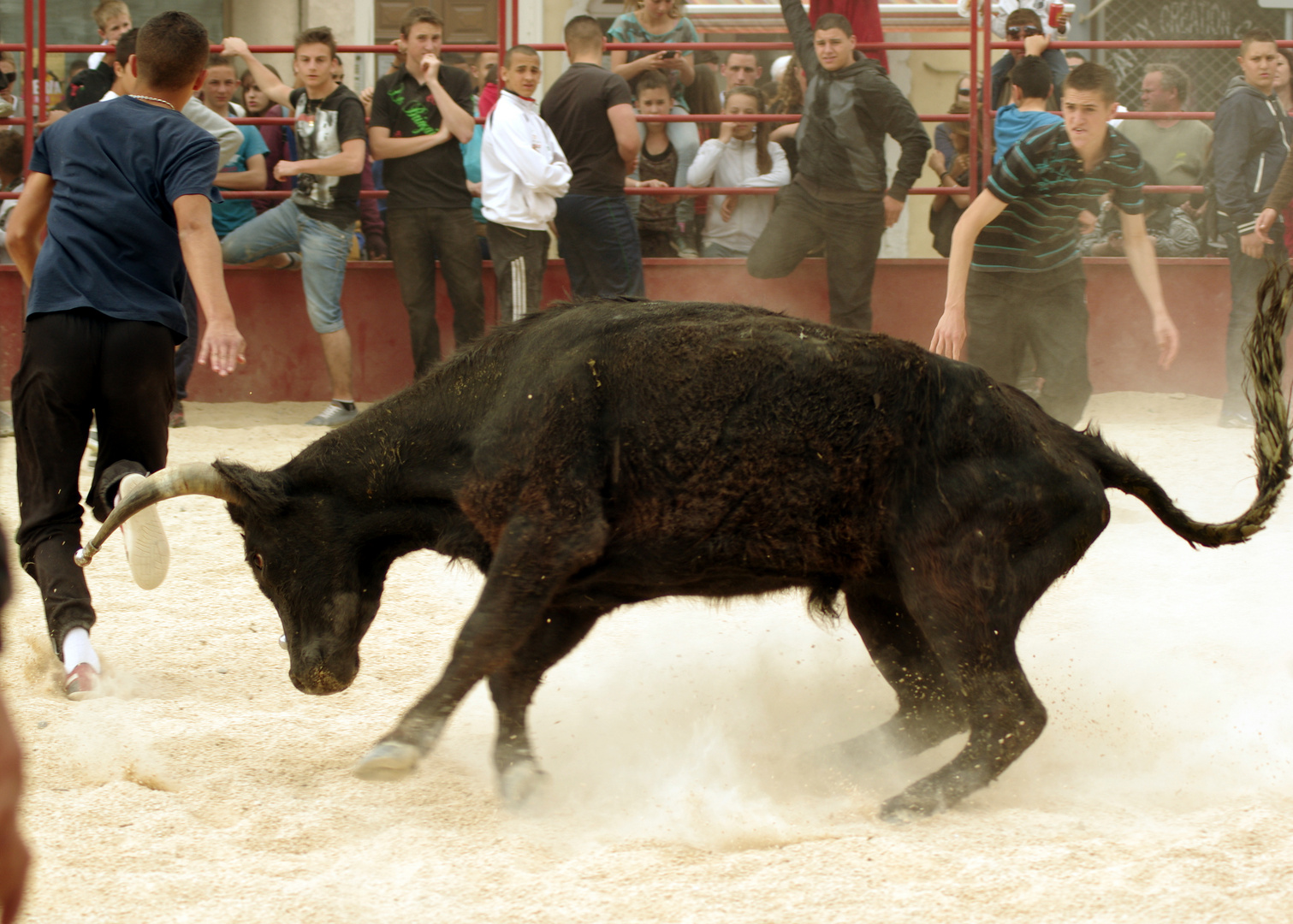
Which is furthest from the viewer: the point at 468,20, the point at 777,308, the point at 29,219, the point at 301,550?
the point at 468,20

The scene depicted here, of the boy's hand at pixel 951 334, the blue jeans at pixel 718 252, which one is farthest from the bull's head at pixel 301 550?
the blue jeans at pixel 718 252

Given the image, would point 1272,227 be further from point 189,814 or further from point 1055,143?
point 189,814

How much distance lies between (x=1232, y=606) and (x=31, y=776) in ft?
13.9

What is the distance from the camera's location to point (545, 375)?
336cm

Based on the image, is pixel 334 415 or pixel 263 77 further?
pixel 263 77

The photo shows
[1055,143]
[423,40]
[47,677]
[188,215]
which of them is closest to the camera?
[188,215]

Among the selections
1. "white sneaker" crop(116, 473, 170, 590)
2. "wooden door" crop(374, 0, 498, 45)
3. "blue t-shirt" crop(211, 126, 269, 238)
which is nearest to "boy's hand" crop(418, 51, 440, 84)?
"blue t-shirt" crop(211, 126, 269, 238)

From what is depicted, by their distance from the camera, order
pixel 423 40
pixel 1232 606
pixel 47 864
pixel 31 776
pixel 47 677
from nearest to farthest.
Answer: pixel 47 864
pixel 31 776
pixel 47 677
pixel 1232 606
pixel 423 40

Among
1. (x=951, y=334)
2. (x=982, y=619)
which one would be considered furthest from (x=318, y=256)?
(x=982, y=619)

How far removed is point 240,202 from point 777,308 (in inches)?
155

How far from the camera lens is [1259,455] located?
3.72m

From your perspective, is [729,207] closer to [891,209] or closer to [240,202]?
[891,209]

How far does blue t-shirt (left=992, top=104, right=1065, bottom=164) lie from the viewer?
764cm

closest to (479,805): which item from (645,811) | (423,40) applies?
(645,811)
